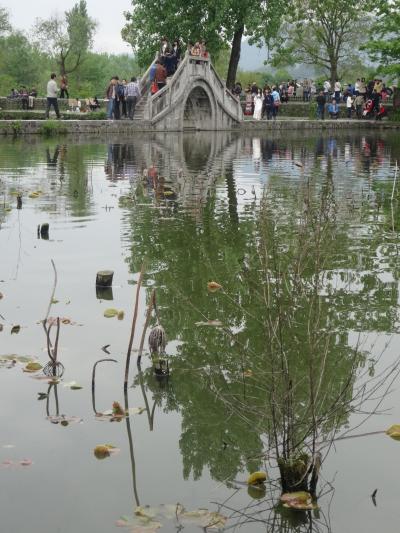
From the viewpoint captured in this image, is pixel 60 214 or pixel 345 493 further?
pixel 60 214

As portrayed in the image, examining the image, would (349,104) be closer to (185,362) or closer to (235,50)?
(235,50)

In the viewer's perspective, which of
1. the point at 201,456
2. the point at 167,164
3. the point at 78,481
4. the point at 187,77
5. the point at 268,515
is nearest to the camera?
the point at 268,515

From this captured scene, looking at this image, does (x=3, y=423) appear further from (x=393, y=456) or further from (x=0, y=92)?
(x=0, y=92)

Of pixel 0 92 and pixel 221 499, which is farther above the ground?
pixel 0 92

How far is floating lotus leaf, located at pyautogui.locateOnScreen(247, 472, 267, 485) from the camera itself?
4.12 meters

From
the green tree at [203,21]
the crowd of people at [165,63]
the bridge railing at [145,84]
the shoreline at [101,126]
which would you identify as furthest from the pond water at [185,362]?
the green tree at [203,21]

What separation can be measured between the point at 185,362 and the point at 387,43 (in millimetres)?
45152

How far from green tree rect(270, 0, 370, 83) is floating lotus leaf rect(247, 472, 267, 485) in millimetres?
54694

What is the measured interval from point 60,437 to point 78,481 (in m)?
0.52

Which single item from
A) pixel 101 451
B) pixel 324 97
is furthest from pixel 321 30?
pixel 101 451

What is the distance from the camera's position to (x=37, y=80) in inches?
3302

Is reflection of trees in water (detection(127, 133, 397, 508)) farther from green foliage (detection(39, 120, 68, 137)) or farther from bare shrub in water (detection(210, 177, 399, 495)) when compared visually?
green foliage (detection(39, 120, 68, 137))

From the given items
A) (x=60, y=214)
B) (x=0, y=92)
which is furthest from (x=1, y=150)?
(x=0, y=92)

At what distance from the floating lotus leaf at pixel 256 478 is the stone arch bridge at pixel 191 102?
107 feet
